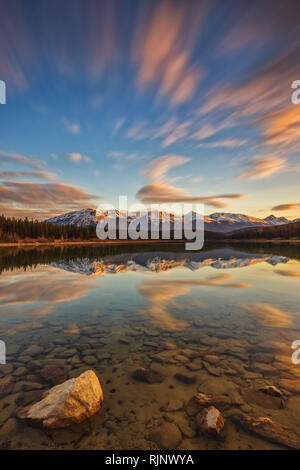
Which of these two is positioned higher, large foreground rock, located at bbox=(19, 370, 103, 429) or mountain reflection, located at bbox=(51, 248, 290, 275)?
large foreground rock, located at bbox=(19, 370, 103, 429)

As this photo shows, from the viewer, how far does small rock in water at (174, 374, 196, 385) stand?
24.2 ft

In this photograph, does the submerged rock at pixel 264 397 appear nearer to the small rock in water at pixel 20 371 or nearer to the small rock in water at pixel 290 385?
the small rock in water at pixel 290 385

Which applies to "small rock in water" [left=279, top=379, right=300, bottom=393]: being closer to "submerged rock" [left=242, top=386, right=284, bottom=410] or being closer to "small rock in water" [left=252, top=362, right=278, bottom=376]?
"small rock in water" [left=252, top=362, right=278, bottom=376]

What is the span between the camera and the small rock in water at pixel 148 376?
749 cm

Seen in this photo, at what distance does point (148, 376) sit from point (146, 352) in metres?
1.67

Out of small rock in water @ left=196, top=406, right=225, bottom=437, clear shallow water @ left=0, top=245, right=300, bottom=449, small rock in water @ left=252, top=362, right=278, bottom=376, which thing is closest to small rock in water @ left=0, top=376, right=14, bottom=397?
clear shallow water @ left=0, top=245, right=300, bottom=449

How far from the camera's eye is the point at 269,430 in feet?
17.7

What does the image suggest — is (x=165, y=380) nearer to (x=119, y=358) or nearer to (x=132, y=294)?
(x=119, y=358)

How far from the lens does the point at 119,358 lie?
8859 millimetres

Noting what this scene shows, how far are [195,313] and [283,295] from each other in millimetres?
9376

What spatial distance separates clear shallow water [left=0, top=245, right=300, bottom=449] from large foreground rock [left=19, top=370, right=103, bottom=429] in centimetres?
21

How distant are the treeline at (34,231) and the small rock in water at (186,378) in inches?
5346

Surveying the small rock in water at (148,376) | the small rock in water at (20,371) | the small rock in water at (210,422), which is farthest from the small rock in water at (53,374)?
the small rock in water at (210,422)

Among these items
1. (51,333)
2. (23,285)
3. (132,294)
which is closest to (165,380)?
(51,333)
